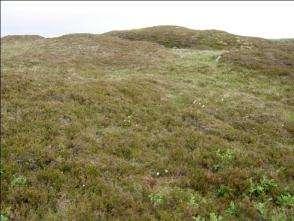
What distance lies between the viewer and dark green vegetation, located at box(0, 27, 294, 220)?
38.0 feet

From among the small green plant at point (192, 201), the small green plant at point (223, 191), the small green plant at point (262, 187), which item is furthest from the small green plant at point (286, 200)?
the small green plant at point (192, 201)

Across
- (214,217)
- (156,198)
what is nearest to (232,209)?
(214,217)

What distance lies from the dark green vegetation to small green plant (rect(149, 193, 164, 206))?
0.12 ft

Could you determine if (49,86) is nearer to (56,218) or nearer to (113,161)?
(113,161)

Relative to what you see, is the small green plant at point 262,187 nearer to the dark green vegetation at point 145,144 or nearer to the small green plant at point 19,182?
the dark green vegetation at point 145,144

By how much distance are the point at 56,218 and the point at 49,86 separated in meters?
13.2

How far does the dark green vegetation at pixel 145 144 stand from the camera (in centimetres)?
1159

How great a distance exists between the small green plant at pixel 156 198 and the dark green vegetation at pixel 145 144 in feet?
0.12

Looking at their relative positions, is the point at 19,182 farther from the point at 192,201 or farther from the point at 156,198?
the point at 192,201

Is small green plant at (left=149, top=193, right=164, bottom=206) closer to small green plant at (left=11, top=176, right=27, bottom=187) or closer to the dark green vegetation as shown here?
the dark green vegetation

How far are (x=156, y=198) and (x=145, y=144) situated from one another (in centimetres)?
447

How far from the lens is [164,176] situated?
13773 mm

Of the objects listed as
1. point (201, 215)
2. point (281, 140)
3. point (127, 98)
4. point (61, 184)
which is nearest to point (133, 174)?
point (61, 184)

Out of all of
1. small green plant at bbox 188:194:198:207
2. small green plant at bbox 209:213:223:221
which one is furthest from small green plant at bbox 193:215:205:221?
small green plant at bbox 188:194:198:207
